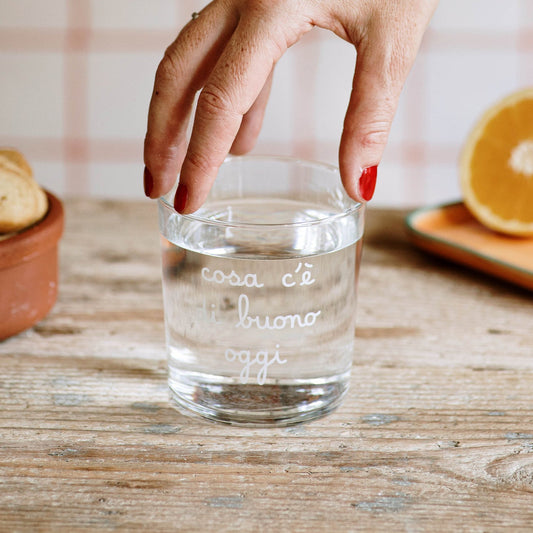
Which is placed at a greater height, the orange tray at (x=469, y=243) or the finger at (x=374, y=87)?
the finger at (x=374, y=87)

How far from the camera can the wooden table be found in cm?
45

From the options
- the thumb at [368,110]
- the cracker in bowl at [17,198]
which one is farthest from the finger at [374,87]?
the cracker in bowl at [17,198]

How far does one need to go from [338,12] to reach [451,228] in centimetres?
49

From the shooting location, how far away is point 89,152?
6.22ft

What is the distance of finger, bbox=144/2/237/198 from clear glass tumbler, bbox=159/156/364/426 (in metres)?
0.04

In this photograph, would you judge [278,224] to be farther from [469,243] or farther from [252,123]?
[469,243]

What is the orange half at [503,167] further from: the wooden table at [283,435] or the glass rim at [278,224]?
the glass rim at [278,224]

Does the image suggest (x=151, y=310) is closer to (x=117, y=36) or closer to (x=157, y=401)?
(x=157, y=401)

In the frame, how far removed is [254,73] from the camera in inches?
19.8

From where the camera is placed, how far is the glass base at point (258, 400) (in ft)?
1.76


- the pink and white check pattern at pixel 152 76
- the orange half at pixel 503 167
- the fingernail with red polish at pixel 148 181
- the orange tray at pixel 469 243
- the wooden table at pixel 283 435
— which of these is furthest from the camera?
the pink and white check pattern at pixel 152 76

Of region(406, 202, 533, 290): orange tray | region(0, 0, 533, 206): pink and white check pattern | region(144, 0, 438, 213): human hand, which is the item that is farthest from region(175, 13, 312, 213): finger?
region(0, 0, 533, 206): pink and white check pattern

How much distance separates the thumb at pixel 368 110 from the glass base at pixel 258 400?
16cm

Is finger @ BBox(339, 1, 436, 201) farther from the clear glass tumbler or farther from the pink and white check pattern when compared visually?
the pink and white check pattern
